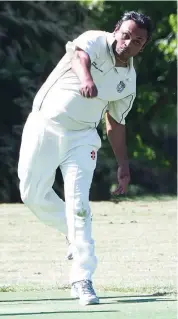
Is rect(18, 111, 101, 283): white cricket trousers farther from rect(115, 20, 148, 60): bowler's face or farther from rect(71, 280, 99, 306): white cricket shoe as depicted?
rect(115, 20, 148, 60): bowler's face

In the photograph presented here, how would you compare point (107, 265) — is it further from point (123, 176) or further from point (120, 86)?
point (120, 86)

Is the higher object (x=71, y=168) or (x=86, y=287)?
(x=71, y=168)

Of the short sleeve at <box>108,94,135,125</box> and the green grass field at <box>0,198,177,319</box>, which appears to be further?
the short sleeve at <box>108,94,135,125</box>

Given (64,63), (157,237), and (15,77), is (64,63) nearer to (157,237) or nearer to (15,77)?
(157,237)

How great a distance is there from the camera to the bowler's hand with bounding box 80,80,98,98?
5.96 m

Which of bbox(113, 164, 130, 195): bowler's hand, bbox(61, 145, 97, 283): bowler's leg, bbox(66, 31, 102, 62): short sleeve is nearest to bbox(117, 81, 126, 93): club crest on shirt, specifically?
bbox(66, 31, 102, 62): short sleeve

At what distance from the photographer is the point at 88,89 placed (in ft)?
19.6

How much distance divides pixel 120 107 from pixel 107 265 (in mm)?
1851

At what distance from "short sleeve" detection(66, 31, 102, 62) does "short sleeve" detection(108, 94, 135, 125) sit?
0.47m

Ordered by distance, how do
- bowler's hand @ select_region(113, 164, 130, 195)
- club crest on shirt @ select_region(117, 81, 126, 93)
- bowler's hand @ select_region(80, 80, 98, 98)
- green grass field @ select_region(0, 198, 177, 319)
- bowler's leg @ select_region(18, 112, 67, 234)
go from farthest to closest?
bowler's hand @ select_region(113, 164, 130, 195)
club crest on shirt @ select_region(117, 81, 126, 93)
bowler's leg @ select_region(18, 112, 67, 234)
green grass field @ select_region(0, 198, 177, 319)
bowler's hand @ select_region(80, 80, 98, 98)

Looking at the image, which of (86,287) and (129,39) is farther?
(129,39)

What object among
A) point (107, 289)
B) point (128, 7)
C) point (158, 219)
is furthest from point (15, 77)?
point (107, 289)

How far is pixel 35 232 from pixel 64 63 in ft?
15.3

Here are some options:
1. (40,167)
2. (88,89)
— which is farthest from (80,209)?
(88,89)
